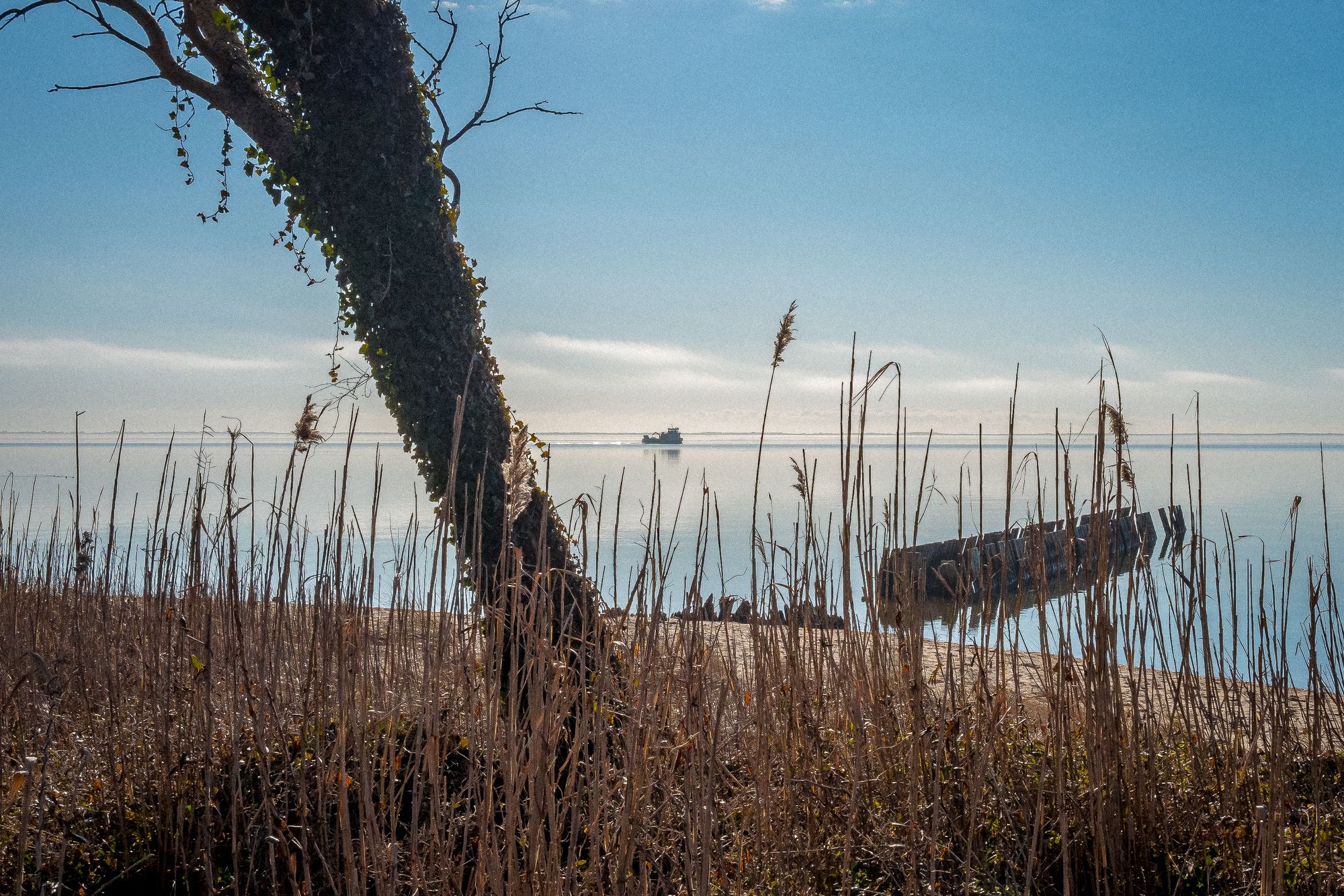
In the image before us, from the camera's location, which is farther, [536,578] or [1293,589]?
[1293,589]

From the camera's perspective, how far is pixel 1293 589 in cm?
1120

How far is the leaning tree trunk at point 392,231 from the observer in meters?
3.38

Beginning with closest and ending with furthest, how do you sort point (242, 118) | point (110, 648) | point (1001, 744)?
point (1001, 744), point (110, 648), point (242, 118)

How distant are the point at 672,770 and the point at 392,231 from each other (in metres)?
2.47

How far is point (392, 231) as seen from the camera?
3.46 meters

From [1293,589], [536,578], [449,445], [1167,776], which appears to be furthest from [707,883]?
[1293,589]

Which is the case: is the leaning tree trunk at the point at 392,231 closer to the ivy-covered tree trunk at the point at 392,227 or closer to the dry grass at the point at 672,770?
the ivy-covered tree trunk at the point at 392,227

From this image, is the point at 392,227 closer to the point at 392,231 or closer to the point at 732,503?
the point at 392,231

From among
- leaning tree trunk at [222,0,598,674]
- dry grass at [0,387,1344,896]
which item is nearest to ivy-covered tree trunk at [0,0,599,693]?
leaning tree trunk at [222,0,598,674]

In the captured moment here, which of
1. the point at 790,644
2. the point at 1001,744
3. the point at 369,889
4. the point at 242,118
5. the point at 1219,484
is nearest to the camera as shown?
the point at 369,889

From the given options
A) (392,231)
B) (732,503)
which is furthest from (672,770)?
(732,503)

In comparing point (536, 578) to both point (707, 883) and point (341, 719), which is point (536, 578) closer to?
point (341, 719)

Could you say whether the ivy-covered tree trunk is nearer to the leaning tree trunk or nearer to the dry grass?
the leaning tree trunk

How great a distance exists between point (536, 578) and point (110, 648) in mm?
2128
